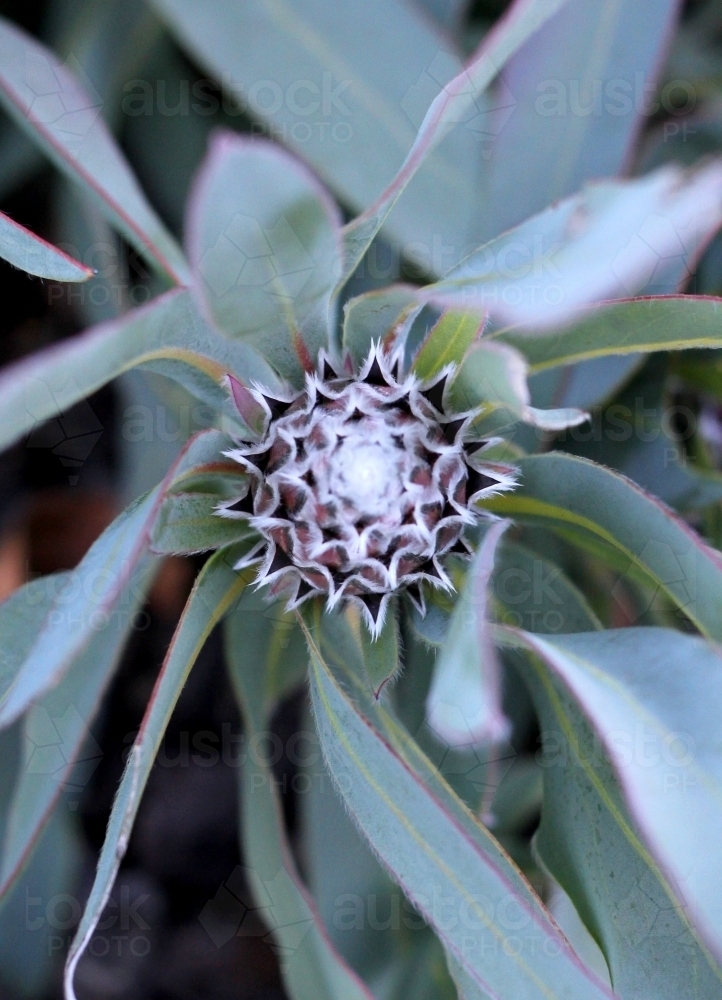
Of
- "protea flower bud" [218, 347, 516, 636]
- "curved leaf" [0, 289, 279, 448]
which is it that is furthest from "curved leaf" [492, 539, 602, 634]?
"curved leaf" [0, 289, 279, 448]

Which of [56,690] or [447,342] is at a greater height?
[447,342]

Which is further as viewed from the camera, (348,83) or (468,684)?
(348,83)

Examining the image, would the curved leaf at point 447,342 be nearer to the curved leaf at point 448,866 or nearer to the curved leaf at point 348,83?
the curved leaf at point 448,866

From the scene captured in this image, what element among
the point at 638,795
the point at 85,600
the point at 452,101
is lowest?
the point at 638,795

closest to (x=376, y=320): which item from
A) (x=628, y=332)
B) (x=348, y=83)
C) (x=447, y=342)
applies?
(x=447, y=342)

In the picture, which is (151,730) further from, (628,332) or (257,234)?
(628,332)

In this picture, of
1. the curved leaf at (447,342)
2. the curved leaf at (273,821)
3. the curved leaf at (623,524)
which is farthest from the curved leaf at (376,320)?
the curved leaf at (273,821)

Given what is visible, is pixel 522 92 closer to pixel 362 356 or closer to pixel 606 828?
pixel 362 356
